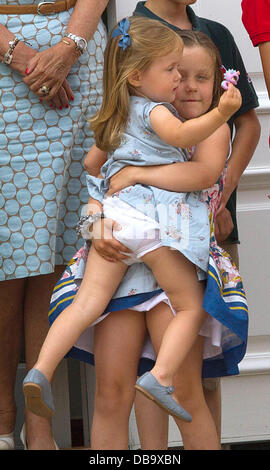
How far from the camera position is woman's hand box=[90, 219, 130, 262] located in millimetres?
2211

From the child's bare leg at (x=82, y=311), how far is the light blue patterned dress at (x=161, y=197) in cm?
16

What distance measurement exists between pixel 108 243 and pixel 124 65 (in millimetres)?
457

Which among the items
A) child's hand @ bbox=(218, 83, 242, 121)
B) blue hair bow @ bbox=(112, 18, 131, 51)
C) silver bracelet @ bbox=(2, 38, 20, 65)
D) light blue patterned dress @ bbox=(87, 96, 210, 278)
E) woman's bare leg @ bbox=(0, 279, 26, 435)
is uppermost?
blue hair bow @ bbox=(112, 18, 131, 51)

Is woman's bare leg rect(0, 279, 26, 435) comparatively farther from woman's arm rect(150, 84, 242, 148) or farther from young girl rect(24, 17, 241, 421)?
woman's arm rect(150, 84, 242, 148)

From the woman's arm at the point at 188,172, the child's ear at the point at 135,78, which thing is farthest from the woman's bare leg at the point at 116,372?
the child's ear at the point at 135,78

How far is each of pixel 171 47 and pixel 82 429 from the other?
185 cm

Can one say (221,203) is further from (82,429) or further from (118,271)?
(82,429)

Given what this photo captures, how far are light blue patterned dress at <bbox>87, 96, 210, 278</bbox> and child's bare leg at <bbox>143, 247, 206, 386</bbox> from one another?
0.04 metres

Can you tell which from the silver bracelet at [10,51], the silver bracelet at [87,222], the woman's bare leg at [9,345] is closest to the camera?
the silver bracelet at [87,222]

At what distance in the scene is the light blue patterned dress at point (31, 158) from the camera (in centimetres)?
276

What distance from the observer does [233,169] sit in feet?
8.89

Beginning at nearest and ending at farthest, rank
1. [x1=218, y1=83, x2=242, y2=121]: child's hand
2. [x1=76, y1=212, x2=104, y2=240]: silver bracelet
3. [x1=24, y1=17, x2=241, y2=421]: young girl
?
[x1=218, y1=83, x2=242, y2=121]: child's hand → [x1=24, y1=17, x2=241, y2=421]: young girl → [x1=76, y1=212, x2=104, y2=240]: silver bracelet

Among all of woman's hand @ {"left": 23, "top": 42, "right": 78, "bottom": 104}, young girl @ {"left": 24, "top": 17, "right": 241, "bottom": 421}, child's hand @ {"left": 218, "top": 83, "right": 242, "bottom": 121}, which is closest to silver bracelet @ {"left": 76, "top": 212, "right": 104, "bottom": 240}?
young girl @ {"left": 24, "top": 17, "right": 241, "bottom": 421}

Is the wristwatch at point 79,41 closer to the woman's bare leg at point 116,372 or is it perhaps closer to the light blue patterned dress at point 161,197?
the light blue patterned dress at point 161,197
